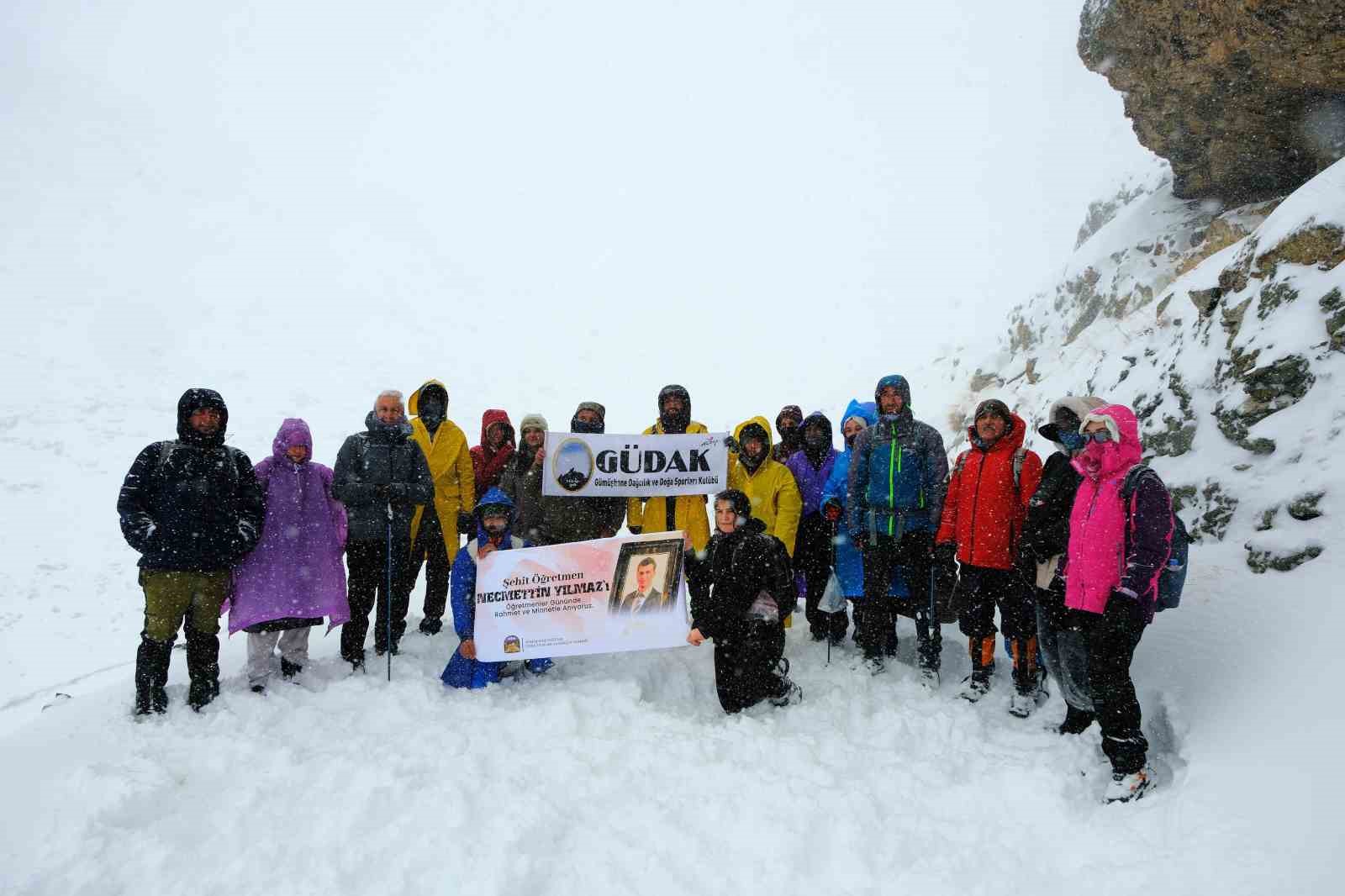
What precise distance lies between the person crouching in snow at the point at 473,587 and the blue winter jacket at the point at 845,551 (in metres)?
2.83

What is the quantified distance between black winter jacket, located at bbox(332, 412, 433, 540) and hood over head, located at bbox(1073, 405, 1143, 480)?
501cm

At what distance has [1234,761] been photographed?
12.1 feet

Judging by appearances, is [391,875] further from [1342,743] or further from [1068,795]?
[1342,743]

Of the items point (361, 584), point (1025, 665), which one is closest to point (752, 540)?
point (1025, 665)

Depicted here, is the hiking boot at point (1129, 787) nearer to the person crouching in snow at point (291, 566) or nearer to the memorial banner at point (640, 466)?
the memorial banner at point (640, 466)

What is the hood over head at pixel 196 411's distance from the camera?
471cm

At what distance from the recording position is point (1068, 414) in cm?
466

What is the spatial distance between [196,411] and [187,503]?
639mm

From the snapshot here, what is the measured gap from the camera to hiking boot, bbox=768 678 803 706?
527 centimetres

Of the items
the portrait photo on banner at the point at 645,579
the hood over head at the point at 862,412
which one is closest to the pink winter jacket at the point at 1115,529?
the hood over head at the point at 862,412

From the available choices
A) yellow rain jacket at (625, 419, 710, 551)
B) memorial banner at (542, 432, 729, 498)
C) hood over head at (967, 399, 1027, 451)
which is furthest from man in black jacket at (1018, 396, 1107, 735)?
yellow rain jacket at (625, 419, 710, 551)

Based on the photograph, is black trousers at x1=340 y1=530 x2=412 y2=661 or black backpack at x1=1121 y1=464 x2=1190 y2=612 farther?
black trousers at x1=340 y1=530 x2=412 y2=661

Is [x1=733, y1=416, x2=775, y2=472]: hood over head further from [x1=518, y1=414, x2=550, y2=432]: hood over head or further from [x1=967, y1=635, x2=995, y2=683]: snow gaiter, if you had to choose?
[x1=967, y1=635, x2=995, y2=683]: snow gaiter

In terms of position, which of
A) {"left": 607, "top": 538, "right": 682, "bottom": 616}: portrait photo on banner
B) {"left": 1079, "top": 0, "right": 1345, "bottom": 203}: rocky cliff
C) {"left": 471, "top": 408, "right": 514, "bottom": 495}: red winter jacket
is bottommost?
{"left": 607, "top": 538, "right": 682, "bottom": 616}: portrait photo on banner
